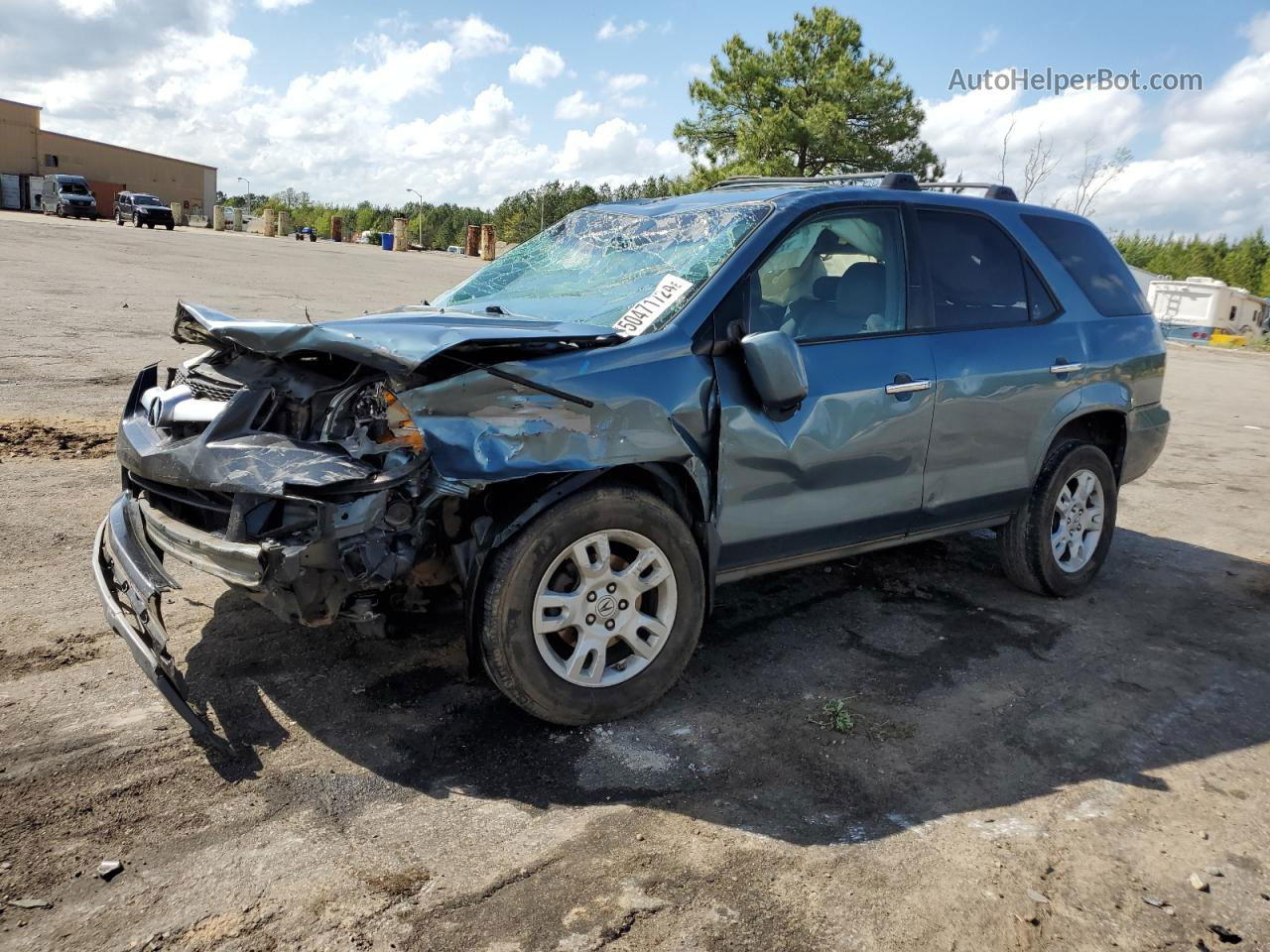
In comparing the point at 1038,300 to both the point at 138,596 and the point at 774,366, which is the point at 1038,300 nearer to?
Answer: the point at 774,366

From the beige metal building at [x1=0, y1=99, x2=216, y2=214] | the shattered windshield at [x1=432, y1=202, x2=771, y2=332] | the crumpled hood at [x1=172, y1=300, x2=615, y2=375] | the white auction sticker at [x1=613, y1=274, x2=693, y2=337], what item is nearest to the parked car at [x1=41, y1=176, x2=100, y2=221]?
the beige metal building at [x1=0, y1=99, x2=216, y2=214]

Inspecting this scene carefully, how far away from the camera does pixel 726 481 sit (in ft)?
11.9

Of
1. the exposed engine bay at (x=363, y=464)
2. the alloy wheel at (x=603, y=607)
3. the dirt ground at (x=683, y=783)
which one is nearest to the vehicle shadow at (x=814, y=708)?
the dirt ground at (x=683, y=783)

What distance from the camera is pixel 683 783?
3.13 metres

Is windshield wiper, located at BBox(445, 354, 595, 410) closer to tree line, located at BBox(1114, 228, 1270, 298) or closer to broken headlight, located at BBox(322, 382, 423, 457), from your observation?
broken headlight, located at BBox(322, 382, 423, 457)

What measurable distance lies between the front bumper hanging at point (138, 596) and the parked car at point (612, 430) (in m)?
0.01

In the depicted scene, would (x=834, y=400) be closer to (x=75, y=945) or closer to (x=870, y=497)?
(x=870, y=497)

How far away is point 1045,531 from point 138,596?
4185 millimetres

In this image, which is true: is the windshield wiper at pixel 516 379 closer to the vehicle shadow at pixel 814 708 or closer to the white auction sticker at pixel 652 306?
the white auction sticker at pixel 652 306

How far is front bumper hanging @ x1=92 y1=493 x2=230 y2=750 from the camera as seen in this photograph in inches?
117

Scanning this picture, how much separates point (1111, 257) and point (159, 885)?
214 inches

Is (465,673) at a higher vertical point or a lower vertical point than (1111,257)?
lower

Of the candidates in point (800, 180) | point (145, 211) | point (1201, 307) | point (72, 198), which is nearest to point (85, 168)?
point (72, 198)

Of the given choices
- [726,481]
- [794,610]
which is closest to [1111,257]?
[794,610]
